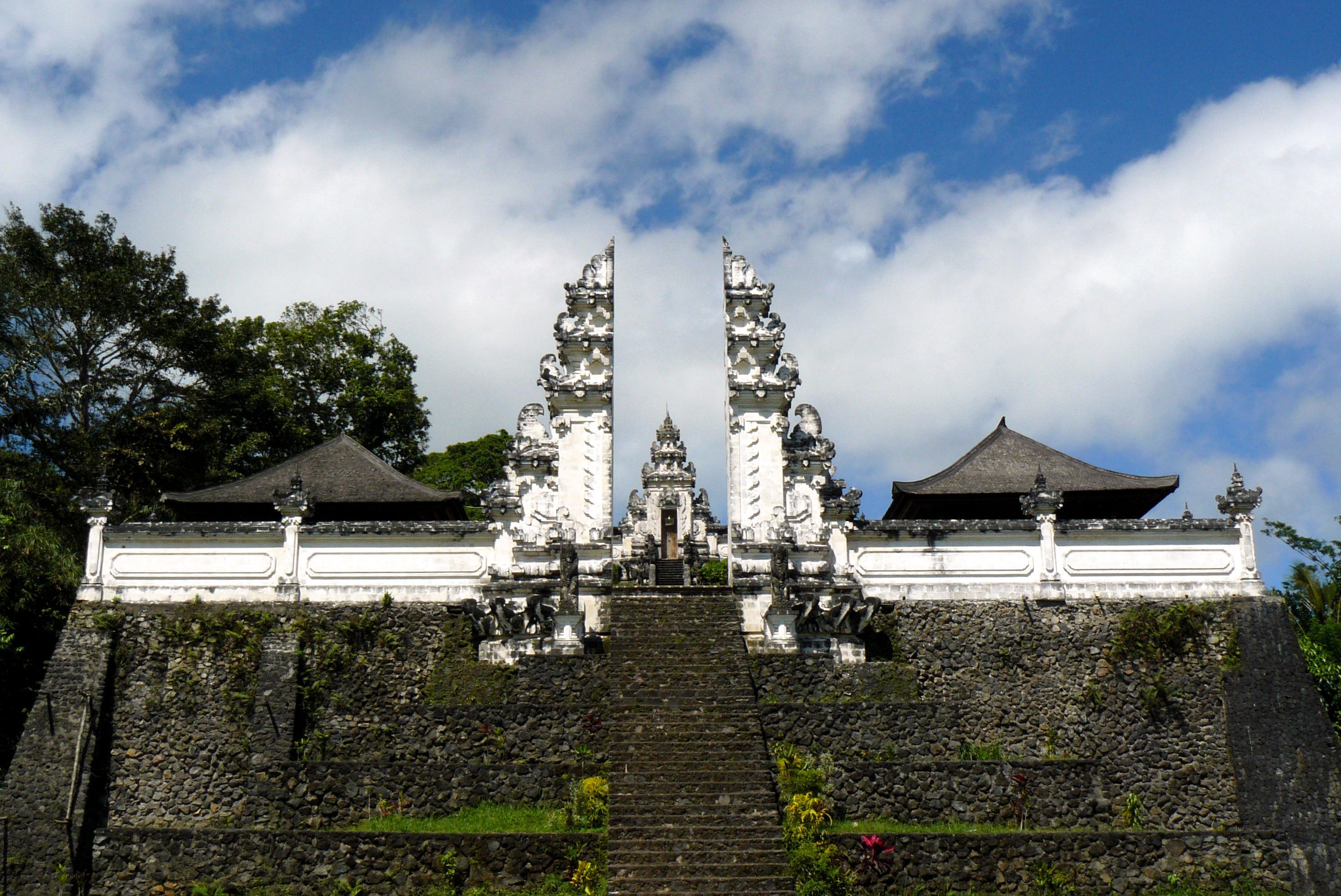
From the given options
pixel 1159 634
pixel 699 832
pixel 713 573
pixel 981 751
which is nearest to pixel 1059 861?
pixel 981 751

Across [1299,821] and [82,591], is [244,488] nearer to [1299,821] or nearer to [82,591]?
[82,591]

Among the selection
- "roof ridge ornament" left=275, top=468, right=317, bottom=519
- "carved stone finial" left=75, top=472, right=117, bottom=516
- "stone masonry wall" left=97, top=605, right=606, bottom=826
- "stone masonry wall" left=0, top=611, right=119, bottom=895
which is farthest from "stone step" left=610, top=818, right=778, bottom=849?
"carved stone finial" left=75, top=472, right=117, bottom=516

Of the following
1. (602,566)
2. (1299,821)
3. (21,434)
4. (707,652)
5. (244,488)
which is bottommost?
(1299,821)

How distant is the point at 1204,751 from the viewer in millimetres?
17828

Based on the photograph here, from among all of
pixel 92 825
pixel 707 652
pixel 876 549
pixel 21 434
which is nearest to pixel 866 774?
pixel 707 652

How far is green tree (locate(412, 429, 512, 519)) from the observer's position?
1334 inches

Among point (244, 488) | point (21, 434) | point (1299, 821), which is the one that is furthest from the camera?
point (21, 434)

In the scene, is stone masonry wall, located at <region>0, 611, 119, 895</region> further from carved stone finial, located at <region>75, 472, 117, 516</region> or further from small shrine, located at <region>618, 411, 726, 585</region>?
small shrine, located at <region>618, 411, 726, 585</region>

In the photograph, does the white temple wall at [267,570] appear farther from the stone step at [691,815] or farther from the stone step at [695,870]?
the stone step at [695,870]

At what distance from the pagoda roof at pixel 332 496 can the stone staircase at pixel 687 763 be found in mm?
4897

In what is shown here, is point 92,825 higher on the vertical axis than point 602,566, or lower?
lower

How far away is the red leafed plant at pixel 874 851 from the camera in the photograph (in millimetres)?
13992

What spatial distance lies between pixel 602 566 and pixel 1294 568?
21.6 m

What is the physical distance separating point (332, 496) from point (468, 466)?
13225 mm
